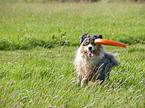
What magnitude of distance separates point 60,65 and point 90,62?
1.45 meters

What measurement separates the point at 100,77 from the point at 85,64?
45 centimetres

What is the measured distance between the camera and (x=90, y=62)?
4441 millimetres

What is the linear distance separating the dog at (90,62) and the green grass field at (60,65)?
240 millimetres

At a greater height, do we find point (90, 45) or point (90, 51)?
point (90, 45)

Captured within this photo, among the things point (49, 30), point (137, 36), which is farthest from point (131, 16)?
point (49, 30)

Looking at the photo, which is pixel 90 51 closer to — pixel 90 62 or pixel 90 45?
pixel 90 45

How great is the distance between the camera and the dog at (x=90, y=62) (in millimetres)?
4290

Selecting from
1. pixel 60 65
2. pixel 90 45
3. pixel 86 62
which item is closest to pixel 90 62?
pixel 86 62

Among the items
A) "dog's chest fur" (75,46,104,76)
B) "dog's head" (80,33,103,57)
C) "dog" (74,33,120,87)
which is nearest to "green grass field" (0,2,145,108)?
"dog" (74,33,120,87)

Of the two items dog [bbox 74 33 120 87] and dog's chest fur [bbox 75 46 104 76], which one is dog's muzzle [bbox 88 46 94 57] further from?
dog's chest fur [bbox 75 46 104 76]

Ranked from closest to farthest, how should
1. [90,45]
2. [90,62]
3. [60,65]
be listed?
[90,45] → [90,62] → [60,65]

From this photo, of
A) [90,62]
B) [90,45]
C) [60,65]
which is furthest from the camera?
[60,65]

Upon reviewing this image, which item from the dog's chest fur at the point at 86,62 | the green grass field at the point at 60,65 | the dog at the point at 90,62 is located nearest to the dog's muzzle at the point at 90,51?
the dog at the point at 90,62

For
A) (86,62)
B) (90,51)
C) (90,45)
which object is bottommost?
(86,62)
